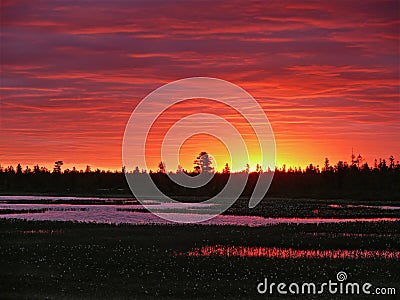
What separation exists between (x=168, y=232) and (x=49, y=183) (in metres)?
148

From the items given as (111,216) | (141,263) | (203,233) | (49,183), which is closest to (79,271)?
(141,263)

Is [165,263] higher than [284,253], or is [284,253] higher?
[284,253]

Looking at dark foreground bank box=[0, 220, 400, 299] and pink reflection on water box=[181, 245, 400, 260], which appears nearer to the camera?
dark foreground bank box=[0, 220, 400, 299]

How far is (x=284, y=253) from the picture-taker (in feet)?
136

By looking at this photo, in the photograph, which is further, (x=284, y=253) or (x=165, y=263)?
(x=284, y=253)

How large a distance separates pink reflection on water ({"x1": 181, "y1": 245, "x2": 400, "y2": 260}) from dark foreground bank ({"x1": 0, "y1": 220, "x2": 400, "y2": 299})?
3.37 ft

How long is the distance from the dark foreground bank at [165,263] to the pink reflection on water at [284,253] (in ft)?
3.37

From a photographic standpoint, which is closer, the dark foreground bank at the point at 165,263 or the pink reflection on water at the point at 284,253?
the dark foreground bank at the point at 165,263

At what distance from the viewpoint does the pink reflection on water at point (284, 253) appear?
39875mm

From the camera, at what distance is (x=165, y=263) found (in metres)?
36.4

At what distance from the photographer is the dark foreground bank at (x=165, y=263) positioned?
29.4 metres

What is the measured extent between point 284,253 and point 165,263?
9.15 m

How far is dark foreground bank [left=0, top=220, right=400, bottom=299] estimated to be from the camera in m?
29.4

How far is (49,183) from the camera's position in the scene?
195 m
